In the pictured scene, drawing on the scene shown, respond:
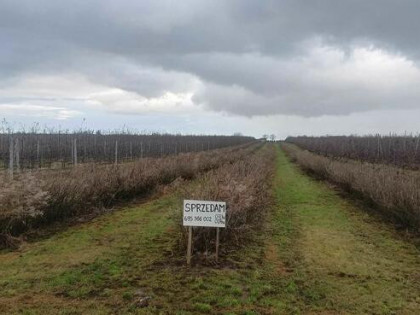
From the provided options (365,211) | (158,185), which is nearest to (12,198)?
(158,185)

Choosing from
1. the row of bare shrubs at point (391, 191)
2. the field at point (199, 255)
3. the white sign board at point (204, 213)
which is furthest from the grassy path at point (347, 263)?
the white sign board at point (204, 213)

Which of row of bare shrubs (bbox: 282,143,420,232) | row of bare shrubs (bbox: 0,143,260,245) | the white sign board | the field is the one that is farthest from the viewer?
row of bare shrubs (bbox: 282,143,420,232)

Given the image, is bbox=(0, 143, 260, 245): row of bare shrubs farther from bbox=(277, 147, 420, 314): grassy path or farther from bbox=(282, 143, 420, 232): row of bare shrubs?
bbox=(282, 143, 420, 232): row of bare shrubs

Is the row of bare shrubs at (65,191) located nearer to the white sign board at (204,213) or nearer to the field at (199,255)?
the field at (199,255)

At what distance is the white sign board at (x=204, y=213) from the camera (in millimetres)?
7613

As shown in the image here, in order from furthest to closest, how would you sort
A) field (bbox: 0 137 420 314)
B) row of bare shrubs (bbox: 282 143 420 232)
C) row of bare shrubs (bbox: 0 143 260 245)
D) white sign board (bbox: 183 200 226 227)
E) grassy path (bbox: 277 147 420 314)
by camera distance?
row of bare shrubs (bbox: 282 143 420 232)
row of bare shrubs (bbox: 0 143 260 245)
white sign board (bbox: 183 200 226 227)
grassy path (bbox: 277 147 420 314)
field (bbox: 0 137 420 314)

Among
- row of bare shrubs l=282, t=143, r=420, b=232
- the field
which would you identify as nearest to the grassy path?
the field

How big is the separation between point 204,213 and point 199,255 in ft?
2.58

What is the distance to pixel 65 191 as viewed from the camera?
11.2 metres

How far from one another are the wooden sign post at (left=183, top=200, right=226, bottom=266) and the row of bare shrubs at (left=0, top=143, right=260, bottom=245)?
132 inches

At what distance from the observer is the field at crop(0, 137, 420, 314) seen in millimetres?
6141

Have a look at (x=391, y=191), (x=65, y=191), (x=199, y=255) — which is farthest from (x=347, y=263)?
(x=65, y=191)

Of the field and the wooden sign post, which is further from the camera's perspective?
the wooden sign post

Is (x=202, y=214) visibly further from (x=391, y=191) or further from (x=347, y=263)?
(x=391, y=191)
